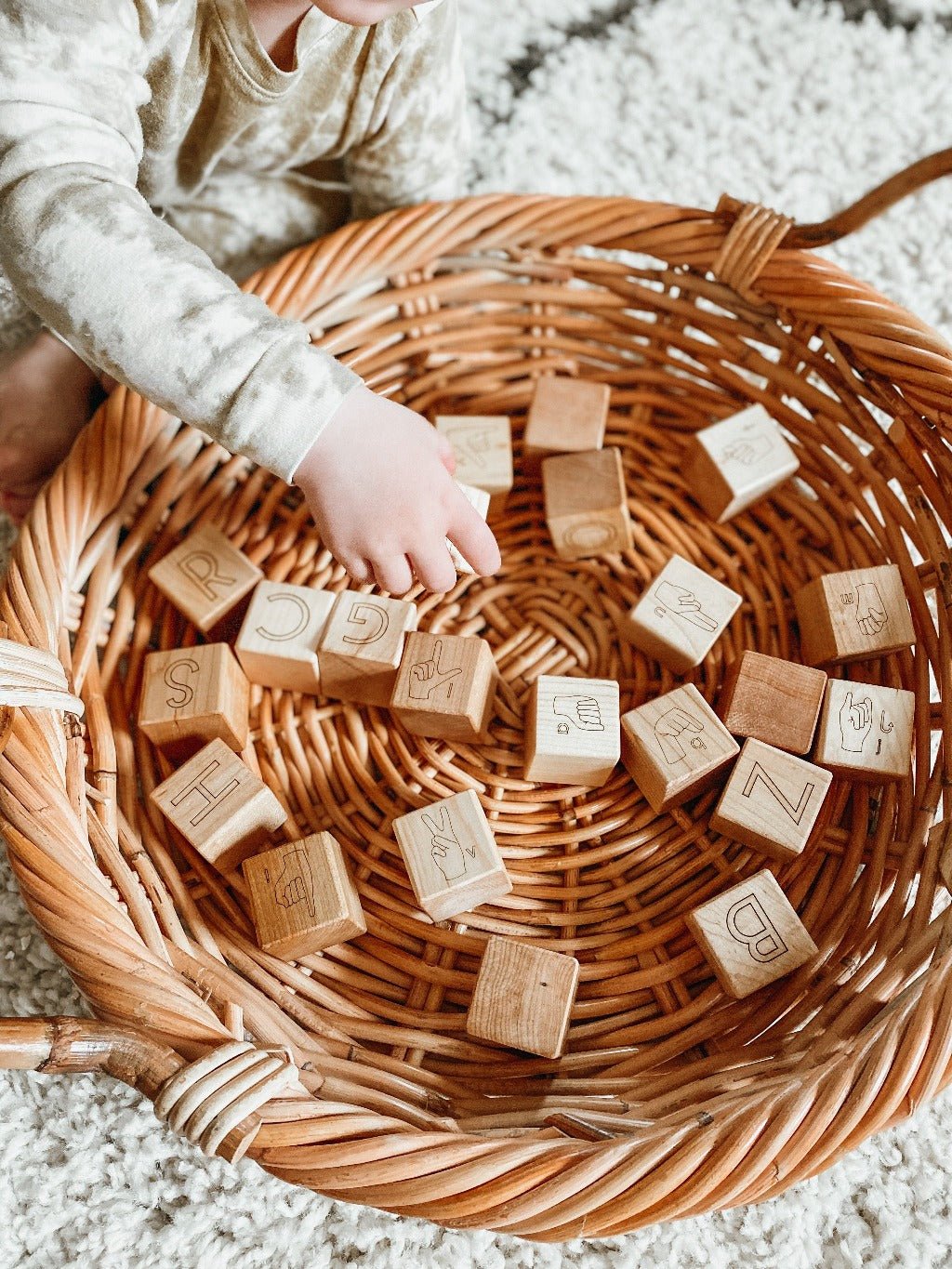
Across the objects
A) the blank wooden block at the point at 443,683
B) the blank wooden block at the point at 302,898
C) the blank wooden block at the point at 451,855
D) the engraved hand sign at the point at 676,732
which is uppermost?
the engraved hand sign at the point at 676,732

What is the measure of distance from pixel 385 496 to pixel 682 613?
0.73 feet

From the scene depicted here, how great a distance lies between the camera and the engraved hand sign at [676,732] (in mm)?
667

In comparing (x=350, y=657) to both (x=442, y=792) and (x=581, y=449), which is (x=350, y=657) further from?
(x=581, y=449)

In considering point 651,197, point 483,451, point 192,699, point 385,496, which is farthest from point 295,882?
point 651,197

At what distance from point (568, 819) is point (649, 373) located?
36cm

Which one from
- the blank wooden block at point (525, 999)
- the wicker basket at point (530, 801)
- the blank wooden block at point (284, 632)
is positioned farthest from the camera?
the blank wooden block at point (284, 632)

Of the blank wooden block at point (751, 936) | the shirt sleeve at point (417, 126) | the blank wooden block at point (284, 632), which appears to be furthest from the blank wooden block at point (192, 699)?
the shirt sleeve at point (417, 126)

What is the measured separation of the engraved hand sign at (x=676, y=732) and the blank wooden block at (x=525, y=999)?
0.14 meters

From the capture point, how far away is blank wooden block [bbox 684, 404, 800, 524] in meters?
0.76

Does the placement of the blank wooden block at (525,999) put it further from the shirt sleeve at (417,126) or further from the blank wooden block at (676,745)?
the shirt sleeve at (417,126)

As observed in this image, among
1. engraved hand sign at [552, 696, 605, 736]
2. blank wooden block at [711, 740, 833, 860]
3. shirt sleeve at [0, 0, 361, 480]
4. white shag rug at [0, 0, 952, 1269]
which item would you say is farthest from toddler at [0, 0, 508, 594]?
white shag rug at [0, 0, 952, 1269]

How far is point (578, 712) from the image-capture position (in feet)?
2.23

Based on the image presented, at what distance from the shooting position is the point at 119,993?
509 mm

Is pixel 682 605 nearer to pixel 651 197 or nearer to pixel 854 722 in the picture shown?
pixel 854 722
